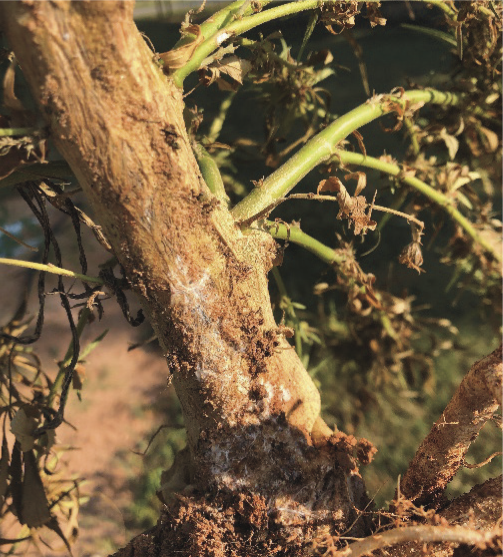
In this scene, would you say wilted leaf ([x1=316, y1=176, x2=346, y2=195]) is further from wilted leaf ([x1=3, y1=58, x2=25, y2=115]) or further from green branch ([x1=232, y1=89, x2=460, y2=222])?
wilted leaf ([x1=3, y1=58, x2=25, y2=115])

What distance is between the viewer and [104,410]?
61.8 inches

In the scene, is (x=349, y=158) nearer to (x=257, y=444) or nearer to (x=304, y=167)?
(x=304, y=167)

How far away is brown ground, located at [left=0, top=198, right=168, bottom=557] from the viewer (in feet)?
4.64

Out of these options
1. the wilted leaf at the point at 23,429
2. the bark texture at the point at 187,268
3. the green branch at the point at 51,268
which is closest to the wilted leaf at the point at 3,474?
the wilted leaf at the point at 23,429

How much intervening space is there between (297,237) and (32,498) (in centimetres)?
65

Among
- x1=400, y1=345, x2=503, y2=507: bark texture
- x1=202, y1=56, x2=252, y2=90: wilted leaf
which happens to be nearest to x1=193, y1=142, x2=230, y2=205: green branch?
x1=202, y1=56, x2=252, y2=90: wilted leaf

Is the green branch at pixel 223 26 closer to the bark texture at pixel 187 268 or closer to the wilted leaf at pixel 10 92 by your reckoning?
the bark texture at pixel 187 268

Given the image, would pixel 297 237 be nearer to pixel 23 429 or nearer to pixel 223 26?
pixel 223 26

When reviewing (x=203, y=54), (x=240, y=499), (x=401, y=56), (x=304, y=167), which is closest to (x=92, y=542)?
(x=240, y=499)

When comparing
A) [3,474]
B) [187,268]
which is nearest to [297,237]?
[187,268]

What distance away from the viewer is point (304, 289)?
5.32 ft

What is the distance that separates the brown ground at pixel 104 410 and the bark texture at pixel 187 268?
0.68 meters

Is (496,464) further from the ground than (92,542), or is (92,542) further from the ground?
(496,464)

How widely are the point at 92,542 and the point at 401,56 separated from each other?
1.61 meters
